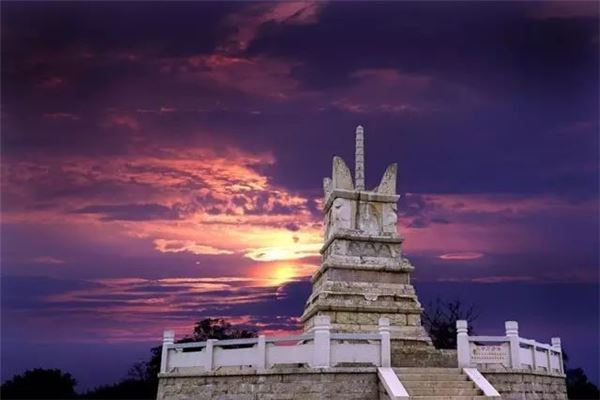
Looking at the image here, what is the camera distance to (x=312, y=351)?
17.3 meters

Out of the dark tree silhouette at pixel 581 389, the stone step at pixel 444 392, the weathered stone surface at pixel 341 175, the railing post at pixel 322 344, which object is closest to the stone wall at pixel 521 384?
the stone step at pixel 444 392

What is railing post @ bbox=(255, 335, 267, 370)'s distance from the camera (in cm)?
1788

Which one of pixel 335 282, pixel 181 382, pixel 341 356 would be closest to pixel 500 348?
pixel 341 356

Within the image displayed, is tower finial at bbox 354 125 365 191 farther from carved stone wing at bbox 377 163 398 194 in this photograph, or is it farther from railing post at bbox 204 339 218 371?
railing post at bbox 204 339 218 371

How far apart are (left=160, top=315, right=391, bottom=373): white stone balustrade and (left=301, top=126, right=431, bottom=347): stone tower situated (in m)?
3.68

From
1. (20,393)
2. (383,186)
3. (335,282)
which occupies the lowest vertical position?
(20,393)

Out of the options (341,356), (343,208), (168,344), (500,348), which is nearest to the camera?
(341,356)

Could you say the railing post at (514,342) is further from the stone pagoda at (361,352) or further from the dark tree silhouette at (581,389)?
the dark tree silhouette at (581,389)

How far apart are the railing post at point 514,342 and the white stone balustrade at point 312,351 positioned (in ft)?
12.6

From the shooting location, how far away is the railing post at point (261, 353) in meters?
17.9

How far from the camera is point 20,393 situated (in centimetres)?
4225

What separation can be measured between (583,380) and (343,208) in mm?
35359

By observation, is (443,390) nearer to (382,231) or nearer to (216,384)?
(216,384)

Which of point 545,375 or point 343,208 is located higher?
point 343,208
